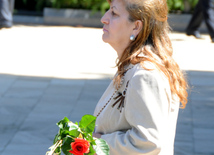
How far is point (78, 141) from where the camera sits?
197 cm

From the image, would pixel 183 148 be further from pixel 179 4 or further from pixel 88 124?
pixel 179 4

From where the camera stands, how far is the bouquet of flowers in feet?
6.45

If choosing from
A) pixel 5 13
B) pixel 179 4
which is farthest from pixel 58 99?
pixel 179 4

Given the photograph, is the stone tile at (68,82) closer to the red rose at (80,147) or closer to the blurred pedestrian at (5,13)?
the blurred pedestrian at (5,13)

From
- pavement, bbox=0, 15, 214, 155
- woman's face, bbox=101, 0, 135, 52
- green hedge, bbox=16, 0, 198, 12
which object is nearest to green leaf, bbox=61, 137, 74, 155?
woman's face, bbox=101, 0, 135, 52

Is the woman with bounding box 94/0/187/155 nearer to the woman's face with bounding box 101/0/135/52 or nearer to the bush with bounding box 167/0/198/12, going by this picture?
the woman's face with bounding box 101/0/135/52

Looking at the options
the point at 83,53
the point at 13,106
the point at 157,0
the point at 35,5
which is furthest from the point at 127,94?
the point at 35,5

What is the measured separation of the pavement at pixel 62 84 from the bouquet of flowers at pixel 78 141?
5.72 ft

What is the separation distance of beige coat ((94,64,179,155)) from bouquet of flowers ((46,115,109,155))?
0.29 ft

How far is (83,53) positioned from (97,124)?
22.1 feet

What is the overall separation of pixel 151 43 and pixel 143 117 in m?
0.38

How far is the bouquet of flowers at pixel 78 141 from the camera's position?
1965 millimetres

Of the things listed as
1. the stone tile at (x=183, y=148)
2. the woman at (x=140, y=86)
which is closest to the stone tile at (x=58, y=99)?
the stone tile at (x=183, y=148)

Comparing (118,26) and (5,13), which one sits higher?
(118,26)
